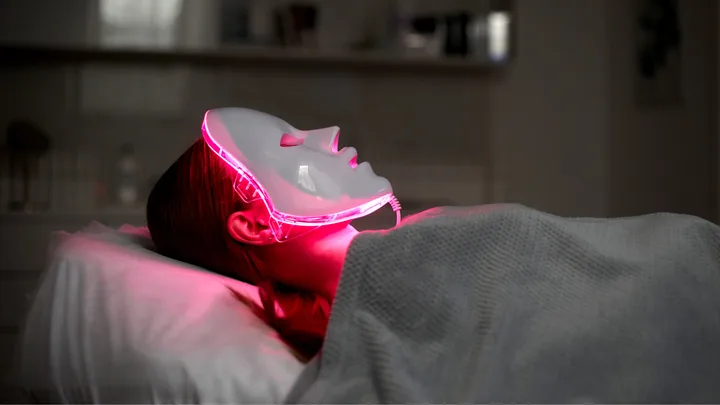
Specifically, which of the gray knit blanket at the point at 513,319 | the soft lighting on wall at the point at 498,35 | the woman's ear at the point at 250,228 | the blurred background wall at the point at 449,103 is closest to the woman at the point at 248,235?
the woman's ear at the point at 250,228

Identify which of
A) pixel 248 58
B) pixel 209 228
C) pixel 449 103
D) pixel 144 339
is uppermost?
pixel 248 58

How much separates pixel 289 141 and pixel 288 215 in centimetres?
10

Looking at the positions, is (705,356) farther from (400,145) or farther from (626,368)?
(400,145)

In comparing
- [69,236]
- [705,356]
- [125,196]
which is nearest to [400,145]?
[125,196]

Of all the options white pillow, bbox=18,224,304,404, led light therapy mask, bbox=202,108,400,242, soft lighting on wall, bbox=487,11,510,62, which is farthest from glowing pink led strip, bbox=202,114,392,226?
soft lighting on wall, bbox=487,11,510,62

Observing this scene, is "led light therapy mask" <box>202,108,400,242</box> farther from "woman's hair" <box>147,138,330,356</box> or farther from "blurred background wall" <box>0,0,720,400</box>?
"blurred background wall" <box>0,0,720,400</box>

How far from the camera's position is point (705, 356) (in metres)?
0.70

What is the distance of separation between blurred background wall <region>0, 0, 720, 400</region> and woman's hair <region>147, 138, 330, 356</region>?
1.42m

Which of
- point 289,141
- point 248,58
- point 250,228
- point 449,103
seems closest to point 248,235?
point 250,228

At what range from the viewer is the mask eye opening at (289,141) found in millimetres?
787

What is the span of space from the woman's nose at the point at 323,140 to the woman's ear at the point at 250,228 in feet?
0.36

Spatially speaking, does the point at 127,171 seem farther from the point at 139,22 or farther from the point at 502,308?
the point at 502,308

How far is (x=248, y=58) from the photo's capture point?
2285mm

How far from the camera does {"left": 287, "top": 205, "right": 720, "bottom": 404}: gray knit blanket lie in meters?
0.64
